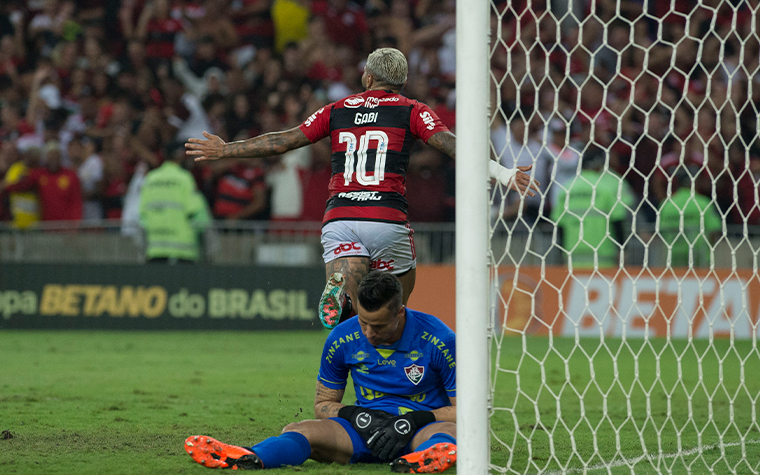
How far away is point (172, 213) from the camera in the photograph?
1130 cm

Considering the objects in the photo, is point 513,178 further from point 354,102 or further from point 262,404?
point 262,404

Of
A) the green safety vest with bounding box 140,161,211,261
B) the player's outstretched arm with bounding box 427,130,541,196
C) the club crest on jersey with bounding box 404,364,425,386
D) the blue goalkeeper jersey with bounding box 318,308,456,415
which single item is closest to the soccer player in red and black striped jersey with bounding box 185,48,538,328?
the blue goalkeeper jersey with bounding box 318,308,456,415

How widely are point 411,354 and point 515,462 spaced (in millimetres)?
745

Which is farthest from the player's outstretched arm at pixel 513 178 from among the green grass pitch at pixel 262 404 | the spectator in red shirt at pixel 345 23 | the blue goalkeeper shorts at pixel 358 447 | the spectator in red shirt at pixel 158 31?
the spectator in red shirt at pixel 158 31

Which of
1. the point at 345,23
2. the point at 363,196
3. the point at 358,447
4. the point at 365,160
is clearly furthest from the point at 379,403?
the point at 345,23

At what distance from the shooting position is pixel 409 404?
14.5ft

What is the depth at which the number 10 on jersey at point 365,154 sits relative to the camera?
481 cm

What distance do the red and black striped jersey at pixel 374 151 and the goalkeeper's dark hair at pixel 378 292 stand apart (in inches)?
30.0

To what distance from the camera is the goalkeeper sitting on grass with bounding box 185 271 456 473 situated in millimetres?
4055

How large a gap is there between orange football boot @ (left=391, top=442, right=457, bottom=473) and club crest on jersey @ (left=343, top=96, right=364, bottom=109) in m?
1.89

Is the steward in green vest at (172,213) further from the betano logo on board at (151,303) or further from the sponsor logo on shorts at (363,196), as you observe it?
the sponsor logo on shorts at (363,196)

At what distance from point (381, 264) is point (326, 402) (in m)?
0.84

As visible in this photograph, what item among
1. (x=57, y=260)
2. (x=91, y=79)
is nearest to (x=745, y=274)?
(x=57, y=260)

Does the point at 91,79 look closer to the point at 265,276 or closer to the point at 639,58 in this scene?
the point at 265,276
